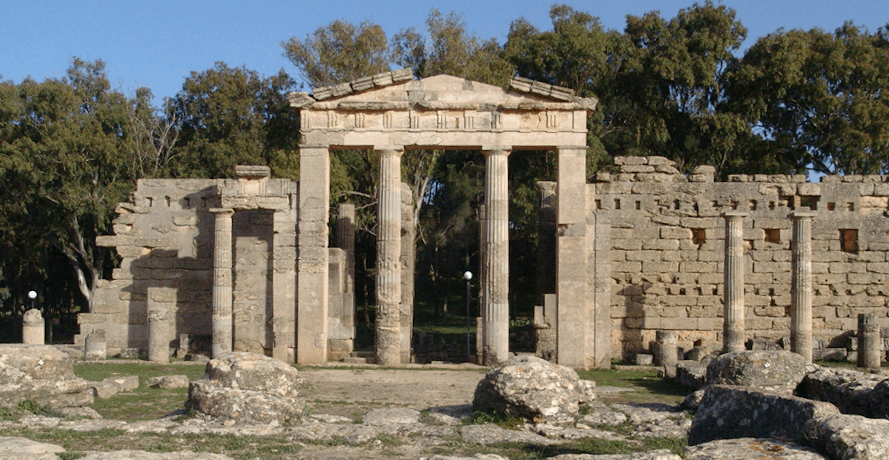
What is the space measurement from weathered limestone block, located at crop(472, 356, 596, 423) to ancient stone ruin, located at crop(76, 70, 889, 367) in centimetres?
1005

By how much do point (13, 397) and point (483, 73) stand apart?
26.7 meters

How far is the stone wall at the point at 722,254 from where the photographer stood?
80.6 feet

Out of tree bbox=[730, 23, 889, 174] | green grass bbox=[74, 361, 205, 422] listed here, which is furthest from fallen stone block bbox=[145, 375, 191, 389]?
tree bbox=[730, 23, 889, 174]

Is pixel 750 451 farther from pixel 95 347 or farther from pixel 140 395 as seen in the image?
pixel 95 347

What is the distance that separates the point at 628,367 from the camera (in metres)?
22.6

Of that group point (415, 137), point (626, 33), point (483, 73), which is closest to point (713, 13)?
point (626, 33)

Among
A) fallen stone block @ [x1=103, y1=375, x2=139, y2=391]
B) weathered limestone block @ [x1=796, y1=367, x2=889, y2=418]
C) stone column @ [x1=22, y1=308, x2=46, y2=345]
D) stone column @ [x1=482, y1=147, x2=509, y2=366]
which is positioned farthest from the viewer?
stone column @ [x1=482, y1=147, x2=509, y2=366]

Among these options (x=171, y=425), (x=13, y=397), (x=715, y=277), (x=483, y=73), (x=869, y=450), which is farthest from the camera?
(x=483, y=73)

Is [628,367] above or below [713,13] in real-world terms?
below

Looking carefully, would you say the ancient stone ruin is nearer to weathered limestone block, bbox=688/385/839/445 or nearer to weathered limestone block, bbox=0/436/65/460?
weathered limestone block, bbox=688/385/839/445

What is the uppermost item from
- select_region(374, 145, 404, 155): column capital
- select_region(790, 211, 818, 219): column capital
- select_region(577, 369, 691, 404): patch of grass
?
select_region(374, 145, 404, 155): column capital

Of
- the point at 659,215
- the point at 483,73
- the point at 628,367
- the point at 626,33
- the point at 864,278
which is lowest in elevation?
the point at 628,367

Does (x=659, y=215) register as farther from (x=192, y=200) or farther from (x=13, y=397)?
(x=13, y=397)

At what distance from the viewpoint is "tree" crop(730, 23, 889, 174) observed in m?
36.0
